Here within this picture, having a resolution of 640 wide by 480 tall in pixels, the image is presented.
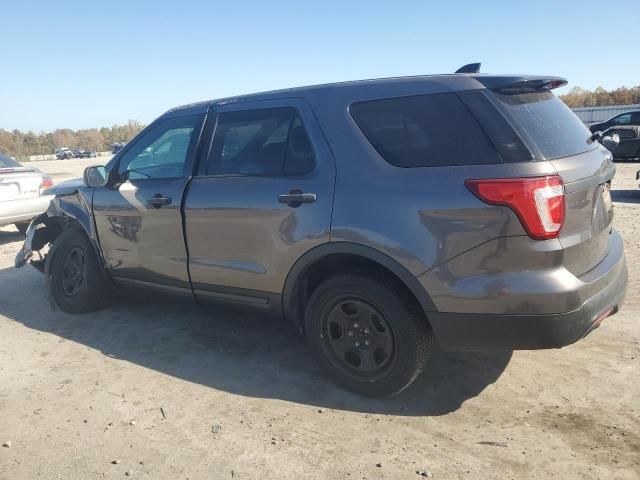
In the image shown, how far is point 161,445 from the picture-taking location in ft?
9.31

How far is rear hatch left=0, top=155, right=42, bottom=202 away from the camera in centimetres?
793

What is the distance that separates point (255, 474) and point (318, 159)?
6.01 ft

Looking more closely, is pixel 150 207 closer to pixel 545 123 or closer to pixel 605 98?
pixel 545 123

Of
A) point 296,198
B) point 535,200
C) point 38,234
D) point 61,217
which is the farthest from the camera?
point 38,234

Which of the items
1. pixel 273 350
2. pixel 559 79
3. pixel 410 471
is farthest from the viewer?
pixel 273 350

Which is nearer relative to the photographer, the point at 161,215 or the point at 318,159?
the point at 318,159

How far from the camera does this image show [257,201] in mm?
3449

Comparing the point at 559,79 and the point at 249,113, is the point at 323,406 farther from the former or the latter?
the point at 559,79

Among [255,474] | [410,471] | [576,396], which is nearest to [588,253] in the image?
[576,396]

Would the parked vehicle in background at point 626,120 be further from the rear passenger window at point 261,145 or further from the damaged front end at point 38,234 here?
the damaged front end at point 38,234

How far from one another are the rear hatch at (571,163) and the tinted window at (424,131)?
20 cm

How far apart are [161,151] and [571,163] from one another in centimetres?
306

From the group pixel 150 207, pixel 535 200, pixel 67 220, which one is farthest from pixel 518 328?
pixel 67 220

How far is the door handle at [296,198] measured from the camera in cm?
320
